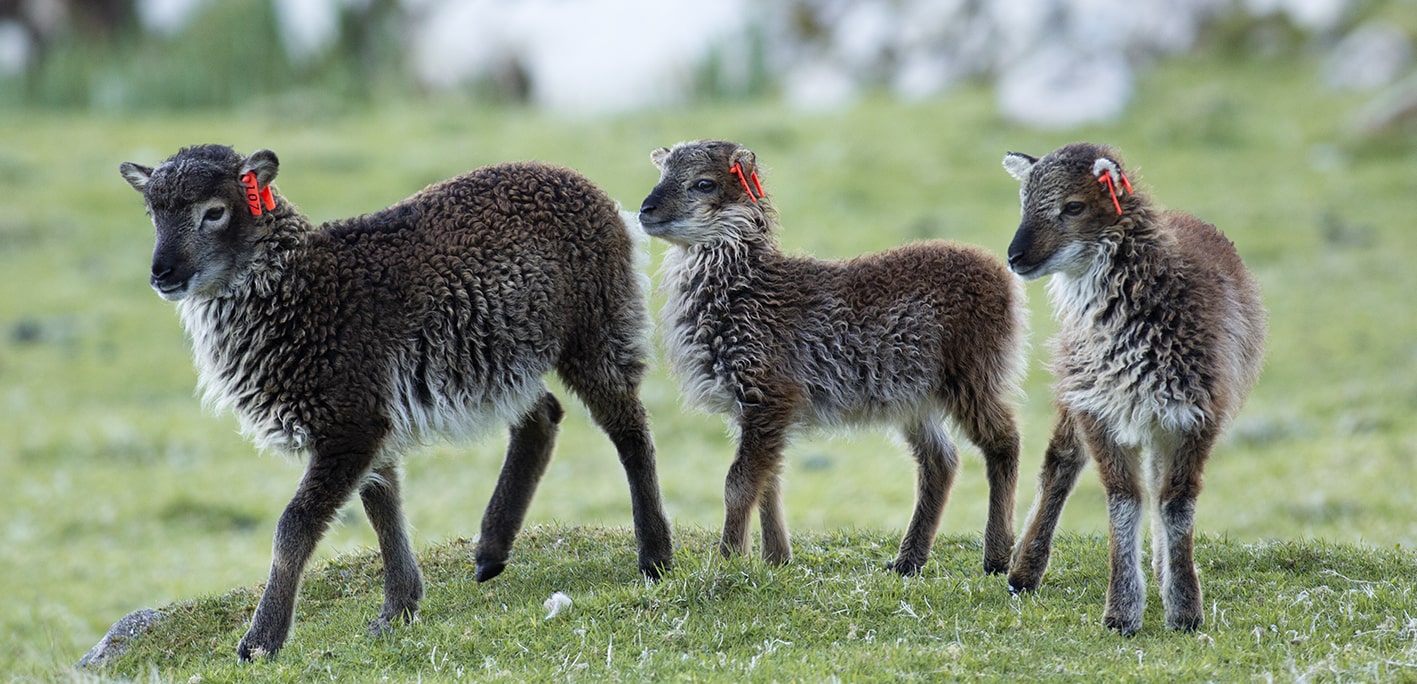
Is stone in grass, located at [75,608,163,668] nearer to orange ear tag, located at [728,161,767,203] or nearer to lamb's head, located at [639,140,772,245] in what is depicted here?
lamb's head, located at [639,140,772,245]

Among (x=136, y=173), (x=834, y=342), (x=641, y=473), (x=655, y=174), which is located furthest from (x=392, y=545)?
(x=655, y=174)

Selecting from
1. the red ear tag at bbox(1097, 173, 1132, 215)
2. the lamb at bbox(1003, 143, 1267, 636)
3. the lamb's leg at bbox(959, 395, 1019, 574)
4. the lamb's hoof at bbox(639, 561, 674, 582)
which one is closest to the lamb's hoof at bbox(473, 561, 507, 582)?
the lamb's hoof at bbox(639, 561, 674, 582)

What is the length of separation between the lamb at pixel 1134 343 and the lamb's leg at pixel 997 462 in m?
0.77

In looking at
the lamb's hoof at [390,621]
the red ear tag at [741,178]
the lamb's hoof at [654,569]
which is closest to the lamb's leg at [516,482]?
the lamb's hoof at [390,621]

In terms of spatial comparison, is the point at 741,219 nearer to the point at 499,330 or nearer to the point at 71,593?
the point at 499,330

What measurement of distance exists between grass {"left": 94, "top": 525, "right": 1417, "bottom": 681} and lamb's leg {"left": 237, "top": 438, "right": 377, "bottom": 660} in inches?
8.0

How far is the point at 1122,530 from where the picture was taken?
779cm

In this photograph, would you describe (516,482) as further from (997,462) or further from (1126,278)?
(1126,278)

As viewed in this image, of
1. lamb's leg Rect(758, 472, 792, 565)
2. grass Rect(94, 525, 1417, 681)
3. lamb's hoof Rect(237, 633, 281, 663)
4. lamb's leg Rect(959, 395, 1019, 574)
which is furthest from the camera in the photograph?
lamb's leg Rect(758, 472, 792, 565)

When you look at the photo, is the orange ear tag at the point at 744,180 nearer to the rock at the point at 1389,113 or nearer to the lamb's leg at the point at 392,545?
the lamb's leg at the point at 392,545

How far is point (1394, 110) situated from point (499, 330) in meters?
22.8

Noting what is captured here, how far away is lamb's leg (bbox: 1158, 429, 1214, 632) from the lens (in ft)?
25.0

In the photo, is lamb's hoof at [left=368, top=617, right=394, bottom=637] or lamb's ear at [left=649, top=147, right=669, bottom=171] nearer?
lamb's hoof at [left=368, top=617, right=394, bottom=637]

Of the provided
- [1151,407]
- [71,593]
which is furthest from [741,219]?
[71,593]
